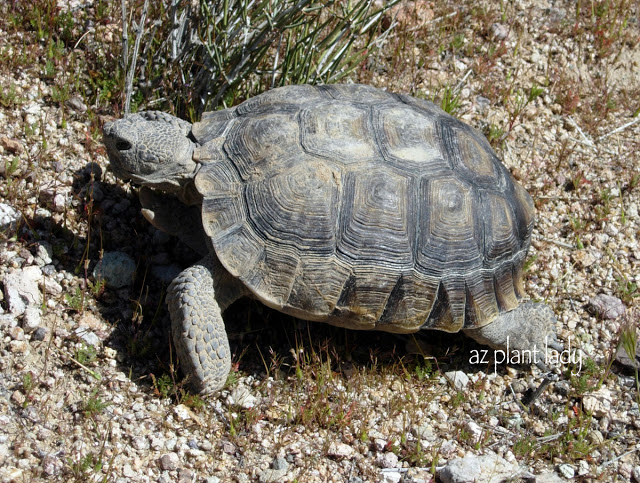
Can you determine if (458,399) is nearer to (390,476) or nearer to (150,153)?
(390,476)

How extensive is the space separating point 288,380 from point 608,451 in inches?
73.3

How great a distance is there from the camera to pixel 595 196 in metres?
5.22

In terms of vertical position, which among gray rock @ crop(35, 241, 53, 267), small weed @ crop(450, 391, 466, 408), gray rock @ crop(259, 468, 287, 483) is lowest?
gray rock @ crop(259, 468, 287, 483)

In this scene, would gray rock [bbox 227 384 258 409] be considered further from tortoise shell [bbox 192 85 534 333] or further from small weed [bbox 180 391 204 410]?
tortoise shell [bbox 192 85 534 333]

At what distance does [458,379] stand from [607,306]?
129 centimetres

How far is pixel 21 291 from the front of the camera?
150 inches

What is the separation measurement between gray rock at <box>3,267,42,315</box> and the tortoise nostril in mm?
930

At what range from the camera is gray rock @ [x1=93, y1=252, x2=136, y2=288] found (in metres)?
4.05

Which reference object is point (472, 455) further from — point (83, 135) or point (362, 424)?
point (83, 135)

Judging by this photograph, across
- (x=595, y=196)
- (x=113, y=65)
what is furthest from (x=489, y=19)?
(x=113, y=65)

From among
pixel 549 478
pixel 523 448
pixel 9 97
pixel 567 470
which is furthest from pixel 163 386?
pixel 9 97

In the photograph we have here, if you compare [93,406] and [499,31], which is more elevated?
[499,31]

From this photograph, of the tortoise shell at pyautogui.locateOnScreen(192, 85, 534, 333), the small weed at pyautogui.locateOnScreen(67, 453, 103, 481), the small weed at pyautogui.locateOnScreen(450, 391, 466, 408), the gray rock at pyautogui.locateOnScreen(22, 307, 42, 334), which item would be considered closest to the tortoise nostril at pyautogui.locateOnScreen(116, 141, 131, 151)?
the tortoise shell at pyautogui.locateOnScreen(192, 85, 534, 333)

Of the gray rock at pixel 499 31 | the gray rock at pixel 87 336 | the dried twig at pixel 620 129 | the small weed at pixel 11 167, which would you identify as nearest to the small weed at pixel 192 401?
the gray rock at pixel 87 336
